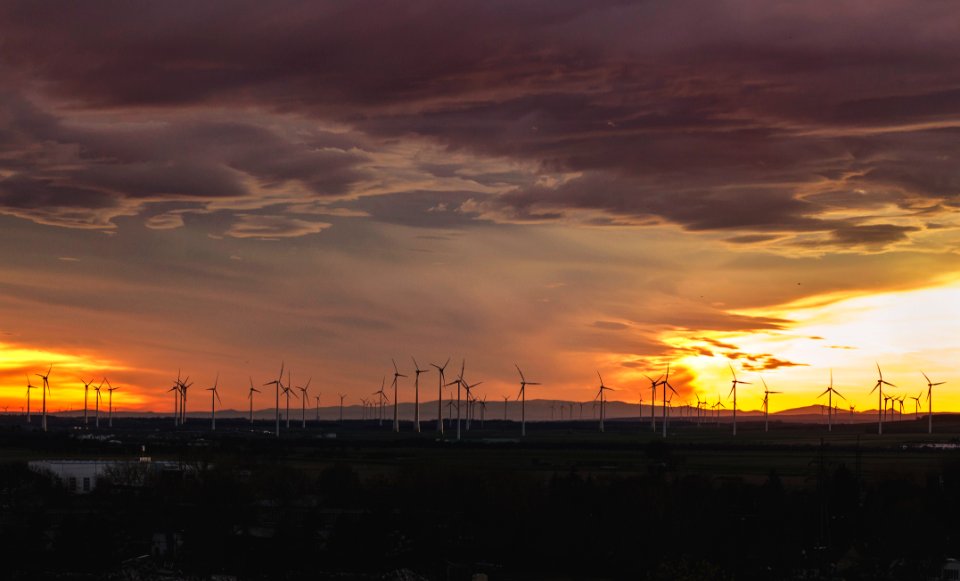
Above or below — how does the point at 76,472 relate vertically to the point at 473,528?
above

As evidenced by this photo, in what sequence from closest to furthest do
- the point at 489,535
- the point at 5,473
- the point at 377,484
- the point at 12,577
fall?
1. the point at 12,577
2. the point at 489,535
3. the point at 377,484
4. the point at 5,473

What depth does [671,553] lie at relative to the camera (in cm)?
11744

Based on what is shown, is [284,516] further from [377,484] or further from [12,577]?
[12,577]

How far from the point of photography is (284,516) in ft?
443

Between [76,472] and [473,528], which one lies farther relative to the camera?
[76,472]

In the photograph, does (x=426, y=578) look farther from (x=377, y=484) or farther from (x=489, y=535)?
(x=377, y=484)

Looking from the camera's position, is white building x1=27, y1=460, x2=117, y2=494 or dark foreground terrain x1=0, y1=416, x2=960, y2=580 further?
white building x1=27, y1=460, x2=117, y2=494

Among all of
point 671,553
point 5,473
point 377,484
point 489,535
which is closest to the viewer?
point 671,553

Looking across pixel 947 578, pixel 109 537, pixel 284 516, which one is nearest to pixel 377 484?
pixel 284 516

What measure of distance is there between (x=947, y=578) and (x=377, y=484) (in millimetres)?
65743

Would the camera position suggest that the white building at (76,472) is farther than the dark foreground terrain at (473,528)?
Yes

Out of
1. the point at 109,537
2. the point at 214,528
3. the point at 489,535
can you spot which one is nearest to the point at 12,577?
the point at 109,537

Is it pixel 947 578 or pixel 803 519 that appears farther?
pixel 803 519

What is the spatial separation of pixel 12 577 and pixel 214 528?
23.4 metres
